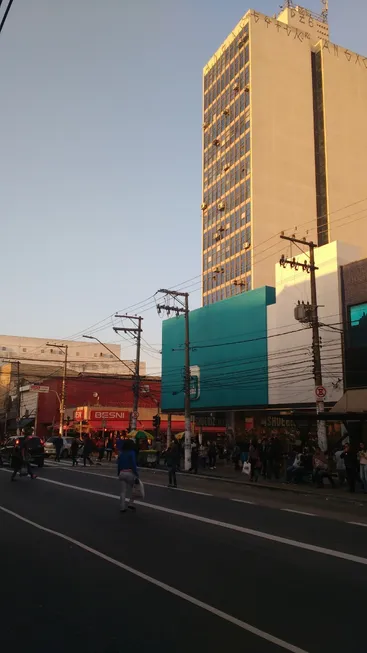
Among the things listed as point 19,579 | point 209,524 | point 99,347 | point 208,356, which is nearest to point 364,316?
point 208,356

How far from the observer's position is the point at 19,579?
672cm

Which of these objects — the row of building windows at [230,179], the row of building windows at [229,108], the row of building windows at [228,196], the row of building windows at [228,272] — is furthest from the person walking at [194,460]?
the row of building windows at [229,108]

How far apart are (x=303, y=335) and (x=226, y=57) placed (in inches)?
2472

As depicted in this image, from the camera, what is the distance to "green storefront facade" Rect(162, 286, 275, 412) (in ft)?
127

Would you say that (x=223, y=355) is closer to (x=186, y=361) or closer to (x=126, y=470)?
(x=186, y=361)

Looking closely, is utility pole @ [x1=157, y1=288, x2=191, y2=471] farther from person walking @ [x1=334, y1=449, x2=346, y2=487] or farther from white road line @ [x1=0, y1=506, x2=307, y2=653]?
white road line @ [x1=0, y1=506, x2=307, y2=653]

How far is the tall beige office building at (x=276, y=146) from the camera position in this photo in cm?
7175

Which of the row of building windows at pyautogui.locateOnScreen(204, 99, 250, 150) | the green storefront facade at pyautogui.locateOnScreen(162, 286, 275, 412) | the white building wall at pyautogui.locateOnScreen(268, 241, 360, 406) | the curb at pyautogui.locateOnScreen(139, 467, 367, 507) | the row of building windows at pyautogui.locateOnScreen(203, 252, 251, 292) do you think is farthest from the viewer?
the row of building windows at pyautogui.locateOnScreen(204, 99, 250, 150)

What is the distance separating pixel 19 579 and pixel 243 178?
70.8 meters

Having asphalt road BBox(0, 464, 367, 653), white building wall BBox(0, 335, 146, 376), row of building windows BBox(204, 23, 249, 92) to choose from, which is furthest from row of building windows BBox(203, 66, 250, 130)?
asphalt road BBox(0, 464, 367, 653)

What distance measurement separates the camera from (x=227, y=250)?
248 ft

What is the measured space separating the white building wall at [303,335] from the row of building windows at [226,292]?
Result: 100 ft

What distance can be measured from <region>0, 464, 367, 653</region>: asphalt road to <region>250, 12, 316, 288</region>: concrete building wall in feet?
189

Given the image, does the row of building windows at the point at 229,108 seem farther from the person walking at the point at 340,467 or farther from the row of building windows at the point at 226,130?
the person walking at the point at 340,467
